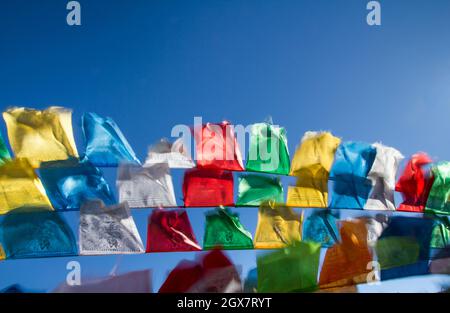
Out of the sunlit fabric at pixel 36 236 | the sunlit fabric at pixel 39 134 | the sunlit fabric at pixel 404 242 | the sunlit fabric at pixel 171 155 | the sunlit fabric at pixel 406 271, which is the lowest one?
the sunlit fabric at pixel 406 271

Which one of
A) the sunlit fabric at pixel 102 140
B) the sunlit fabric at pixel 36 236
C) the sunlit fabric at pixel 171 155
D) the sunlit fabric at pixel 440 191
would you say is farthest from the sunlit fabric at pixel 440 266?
the sunlit fabric at pixel 36 236

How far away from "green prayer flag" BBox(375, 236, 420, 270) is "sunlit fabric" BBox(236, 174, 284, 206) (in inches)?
46.3

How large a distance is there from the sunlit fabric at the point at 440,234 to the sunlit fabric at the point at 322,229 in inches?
44.0

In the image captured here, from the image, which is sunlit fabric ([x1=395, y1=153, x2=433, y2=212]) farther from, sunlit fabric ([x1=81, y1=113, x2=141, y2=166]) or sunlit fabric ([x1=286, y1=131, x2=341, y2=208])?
sunlit fabric ([x1=81, y1=113, x2=141, y2=166])

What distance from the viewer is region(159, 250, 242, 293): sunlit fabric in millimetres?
4996

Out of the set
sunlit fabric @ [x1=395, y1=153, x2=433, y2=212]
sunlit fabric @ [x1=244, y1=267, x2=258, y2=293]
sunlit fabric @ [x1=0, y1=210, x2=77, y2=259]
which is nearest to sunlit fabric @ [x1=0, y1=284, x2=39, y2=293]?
sunlit fabric @ [x1=0, y1=210, x2=77, y2=259]

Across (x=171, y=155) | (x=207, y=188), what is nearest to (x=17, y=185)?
→ (x=171, y=155)

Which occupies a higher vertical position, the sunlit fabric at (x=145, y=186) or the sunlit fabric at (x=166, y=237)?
the sunlit fabric at (x=145, y=186)

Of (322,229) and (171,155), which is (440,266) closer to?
(322,229)

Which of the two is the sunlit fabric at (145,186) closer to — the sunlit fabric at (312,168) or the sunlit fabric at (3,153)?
the sunlit fabric at (3,153)

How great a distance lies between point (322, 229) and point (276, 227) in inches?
19.8

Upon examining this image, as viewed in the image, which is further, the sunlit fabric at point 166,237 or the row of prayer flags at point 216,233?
the sunlit fabric at point 166,237

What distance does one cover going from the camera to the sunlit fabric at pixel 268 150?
522 cm
